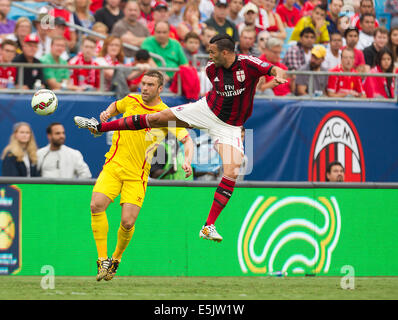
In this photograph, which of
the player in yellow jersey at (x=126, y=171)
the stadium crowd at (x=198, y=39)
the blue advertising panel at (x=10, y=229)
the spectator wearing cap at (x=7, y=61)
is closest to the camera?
the player in yellow jersey at (x=126, y=171)

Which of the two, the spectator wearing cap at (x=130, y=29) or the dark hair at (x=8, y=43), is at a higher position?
the spectator wearing cap at (x=130, y=29)

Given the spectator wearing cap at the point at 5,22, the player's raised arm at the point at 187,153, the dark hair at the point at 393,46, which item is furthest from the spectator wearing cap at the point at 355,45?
the spectator wearing cap at the point at 5,22

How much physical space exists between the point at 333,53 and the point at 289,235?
17.3 ft

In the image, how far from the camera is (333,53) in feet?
49.8

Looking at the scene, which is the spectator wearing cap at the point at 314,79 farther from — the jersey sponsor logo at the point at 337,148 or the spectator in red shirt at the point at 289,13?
the spectator in red shirt at the point at 289,13

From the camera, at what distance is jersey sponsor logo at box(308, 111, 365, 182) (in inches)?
549

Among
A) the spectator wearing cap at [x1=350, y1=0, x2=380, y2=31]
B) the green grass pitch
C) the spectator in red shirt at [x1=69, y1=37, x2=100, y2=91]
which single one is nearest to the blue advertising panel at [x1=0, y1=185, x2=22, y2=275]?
the green grass pitch

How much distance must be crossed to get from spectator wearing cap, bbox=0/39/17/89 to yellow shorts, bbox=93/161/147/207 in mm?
4302

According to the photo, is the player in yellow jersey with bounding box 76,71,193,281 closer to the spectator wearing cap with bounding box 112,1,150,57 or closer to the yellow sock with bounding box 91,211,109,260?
the yellow sock with bounding box 91,211,109,260

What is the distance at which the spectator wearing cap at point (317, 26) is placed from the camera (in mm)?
15898

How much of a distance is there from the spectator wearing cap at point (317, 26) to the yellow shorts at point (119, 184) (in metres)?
7.71

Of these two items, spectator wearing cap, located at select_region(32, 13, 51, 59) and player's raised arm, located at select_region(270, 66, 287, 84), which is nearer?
player's raised arm, located at select_region(270, 66, 287, 84)

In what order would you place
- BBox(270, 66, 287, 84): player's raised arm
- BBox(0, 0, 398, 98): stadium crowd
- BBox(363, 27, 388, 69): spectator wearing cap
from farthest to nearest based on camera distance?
BBox(363, 27, 388, 69): spectator wearing cap, BBox(0, 0, 398, 98): stadium crowd, BBox(270, 66, 287, 84): player's raised arm

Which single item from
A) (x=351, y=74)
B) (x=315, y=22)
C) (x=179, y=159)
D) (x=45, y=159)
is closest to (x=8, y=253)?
(x=45, y=159)
